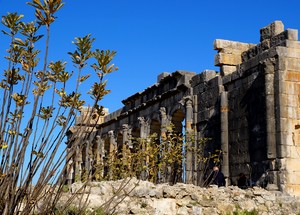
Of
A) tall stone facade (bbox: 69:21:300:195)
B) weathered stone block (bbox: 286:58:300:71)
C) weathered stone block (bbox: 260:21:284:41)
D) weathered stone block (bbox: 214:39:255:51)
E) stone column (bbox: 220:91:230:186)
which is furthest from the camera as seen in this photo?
weathered stone block (bbox: 214:39:255:51)

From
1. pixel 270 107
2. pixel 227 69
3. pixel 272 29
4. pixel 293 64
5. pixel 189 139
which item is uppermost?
pixel 272 29

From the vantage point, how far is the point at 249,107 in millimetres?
14812

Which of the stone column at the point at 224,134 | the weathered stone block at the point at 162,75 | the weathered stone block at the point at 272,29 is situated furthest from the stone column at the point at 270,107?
the weathered stone block at the point at 162,75

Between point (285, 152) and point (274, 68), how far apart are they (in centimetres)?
225

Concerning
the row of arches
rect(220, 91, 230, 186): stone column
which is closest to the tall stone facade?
rect(220, 91, 230, 186): stone column

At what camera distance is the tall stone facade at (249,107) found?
1333cm

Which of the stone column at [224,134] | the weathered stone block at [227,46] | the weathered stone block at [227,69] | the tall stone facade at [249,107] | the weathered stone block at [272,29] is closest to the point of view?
the tall stone facade at [249,107]

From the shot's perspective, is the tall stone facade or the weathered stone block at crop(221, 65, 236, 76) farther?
the weathered stone block at crop(221, 65, 236, 76)

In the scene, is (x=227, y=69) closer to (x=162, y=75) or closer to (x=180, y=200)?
(x=162, y=75)

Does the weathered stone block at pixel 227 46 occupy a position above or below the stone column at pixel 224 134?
above

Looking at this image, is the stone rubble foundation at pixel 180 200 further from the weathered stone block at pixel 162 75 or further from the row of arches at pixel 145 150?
the weathered stone block at pixel 162 75

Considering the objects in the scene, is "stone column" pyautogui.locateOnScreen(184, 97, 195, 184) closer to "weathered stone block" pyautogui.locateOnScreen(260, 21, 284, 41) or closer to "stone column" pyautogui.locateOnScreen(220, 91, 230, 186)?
"stone column" pyautogui.locateOnScreen(220, 91, 230, 186)

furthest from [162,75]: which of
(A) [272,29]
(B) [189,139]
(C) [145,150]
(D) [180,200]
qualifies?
(D) [180,200]

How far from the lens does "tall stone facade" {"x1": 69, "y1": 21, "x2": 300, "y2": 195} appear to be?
1333 cm
